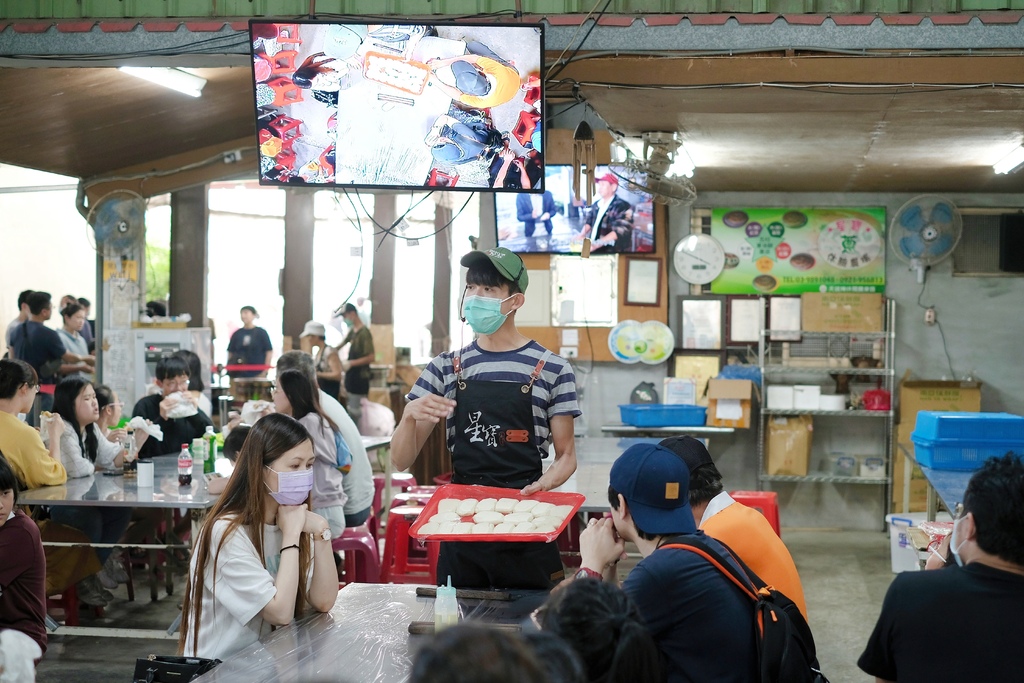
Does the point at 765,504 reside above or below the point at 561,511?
below

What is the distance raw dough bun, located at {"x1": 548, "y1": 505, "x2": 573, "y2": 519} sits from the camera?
300 centimetres

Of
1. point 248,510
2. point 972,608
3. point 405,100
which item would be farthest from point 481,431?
point 405,100

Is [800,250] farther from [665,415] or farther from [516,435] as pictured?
[516,435]

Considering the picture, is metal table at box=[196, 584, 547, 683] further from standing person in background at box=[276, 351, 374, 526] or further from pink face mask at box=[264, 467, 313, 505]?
standing person in background at box=[276, 351, 374, 526]

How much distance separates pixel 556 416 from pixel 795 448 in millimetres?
5799

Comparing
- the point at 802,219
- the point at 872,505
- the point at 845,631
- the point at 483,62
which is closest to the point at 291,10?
the point at 483,62

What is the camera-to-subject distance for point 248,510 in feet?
9.77

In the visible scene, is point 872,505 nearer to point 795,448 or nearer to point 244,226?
point 795,448

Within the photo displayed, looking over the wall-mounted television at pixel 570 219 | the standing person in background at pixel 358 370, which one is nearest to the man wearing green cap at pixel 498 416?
the wall-mounted television at pixel 570 219

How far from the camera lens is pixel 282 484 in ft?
9.82

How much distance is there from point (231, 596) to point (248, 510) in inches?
10.2

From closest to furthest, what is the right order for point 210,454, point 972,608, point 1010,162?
1. point 972,608
2. point 210,454
3. point 1010,162

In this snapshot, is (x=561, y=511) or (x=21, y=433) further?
(x=21, y=433)

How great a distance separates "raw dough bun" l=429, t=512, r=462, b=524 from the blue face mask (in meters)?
0.60
